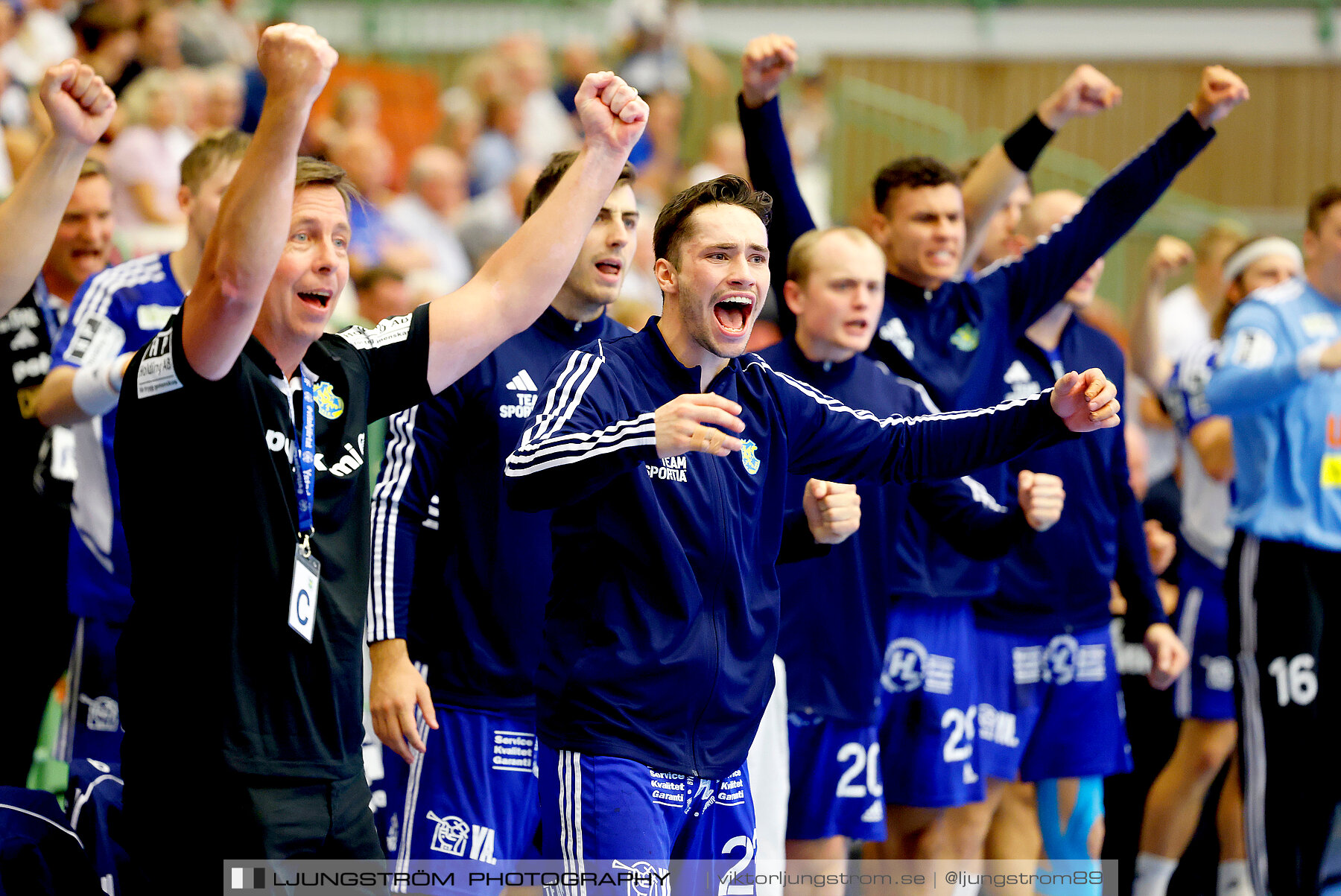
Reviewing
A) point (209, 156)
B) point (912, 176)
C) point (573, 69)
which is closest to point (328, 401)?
point (209, 156)

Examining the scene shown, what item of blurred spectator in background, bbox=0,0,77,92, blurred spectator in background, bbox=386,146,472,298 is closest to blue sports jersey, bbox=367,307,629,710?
blurred spectator in background, bbox=386,146,472,298

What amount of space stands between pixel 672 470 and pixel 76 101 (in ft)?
5.55

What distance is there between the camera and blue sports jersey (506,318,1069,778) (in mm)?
3336

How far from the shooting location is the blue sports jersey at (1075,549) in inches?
220

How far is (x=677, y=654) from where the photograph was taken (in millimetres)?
3357

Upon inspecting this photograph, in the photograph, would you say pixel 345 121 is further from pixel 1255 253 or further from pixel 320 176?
pixel 320 176

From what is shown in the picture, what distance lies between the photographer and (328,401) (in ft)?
10.4

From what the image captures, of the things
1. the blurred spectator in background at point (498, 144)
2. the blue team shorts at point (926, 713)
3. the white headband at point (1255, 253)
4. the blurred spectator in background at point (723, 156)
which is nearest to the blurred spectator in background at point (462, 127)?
the blurred spectator in background at point (498, 144)

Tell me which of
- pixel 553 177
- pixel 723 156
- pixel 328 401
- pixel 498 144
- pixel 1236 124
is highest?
pixel 1236 124

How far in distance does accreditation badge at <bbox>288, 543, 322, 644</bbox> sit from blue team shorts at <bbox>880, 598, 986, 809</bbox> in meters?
2.65

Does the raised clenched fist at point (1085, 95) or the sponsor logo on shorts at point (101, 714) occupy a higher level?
the raised clenched fist at point (1085, 95)

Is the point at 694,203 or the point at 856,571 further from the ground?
the point at 694,203

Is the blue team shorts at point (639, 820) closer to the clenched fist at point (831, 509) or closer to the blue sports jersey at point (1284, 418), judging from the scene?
the clenched fist at point (831, 509)

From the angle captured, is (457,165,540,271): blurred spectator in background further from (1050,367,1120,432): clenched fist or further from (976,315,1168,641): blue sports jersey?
(1050,367,1120,432): clenched fist
